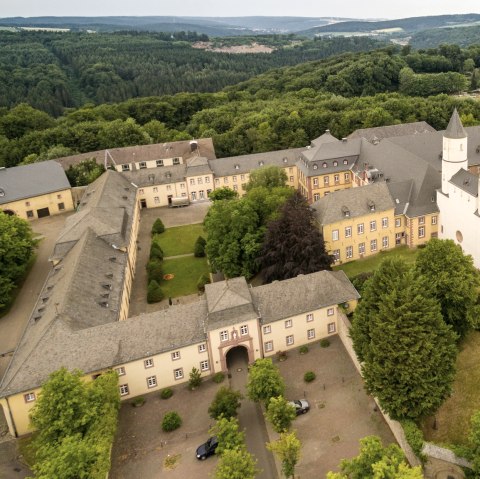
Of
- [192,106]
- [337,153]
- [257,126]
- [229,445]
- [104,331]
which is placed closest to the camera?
[229,445]

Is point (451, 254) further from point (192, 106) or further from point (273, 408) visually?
point (192, 106)

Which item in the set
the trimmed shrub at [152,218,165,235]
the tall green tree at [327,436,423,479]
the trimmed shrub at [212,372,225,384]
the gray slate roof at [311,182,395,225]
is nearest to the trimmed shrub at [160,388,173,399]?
the trimmed shrub at [212,372,225,384]

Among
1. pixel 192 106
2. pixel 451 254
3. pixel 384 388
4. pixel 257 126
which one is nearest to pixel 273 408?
pixel 384 388

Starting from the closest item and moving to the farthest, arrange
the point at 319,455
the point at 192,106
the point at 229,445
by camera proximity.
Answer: the point at 229,445, the point at 319,455, the point at 192,106

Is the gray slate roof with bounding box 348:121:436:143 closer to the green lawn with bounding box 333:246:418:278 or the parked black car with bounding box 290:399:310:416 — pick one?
the green lawn with bounding box 333:246:418:278

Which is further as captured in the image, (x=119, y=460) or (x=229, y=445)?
(x=119, y=460)

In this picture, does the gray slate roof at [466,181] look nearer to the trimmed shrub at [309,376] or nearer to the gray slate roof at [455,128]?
the gray slate roof at [455,128]

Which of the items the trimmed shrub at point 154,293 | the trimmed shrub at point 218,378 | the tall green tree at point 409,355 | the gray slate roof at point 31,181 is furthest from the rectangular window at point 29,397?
the gray slate roof at point 31,181
